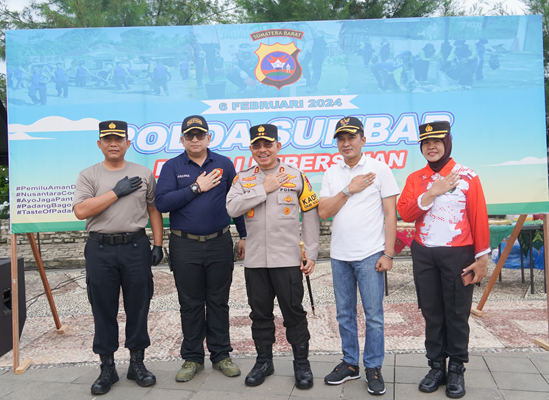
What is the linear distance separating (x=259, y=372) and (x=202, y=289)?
0.71m

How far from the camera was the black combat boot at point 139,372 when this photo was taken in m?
3.07

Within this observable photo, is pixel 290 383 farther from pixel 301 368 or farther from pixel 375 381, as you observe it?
pixel 375 381

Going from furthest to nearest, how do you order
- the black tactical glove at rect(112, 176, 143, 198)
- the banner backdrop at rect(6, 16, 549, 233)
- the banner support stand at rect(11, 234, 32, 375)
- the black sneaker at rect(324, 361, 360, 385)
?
the banner backdrop at rect(6, 16, 549, 233) < the banner support stand at rect(11, 234, 32, 375) < the black tactical glove at rect(112, 176, 143, 198) < the black sneaker at rect(324, 361, 360, 385)

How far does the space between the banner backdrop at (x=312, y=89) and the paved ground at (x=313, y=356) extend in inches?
49.0

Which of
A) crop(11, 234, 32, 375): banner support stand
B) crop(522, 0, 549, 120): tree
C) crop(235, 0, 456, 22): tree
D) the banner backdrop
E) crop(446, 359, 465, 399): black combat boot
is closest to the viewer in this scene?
crop(446, 359, 465, 399): black combat boot

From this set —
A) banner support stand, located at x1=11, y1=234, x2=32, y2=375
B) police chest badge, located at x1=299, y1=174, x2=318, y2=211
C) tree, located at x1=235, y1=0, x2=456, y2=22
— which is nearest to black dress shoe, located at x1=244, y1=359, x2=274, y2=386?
police chest badge, located at x1=299, y1=174, x2=318, y2=211

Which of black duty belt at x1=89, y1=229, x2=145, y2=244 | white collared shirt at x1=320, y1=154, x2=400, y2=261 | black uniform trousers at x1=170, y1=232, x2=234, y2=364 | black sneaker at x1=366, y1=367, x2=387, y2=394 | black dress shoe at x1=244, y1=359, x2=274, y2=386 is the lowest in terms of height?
black dress shoe at x1=244, y1=359, x2=274, y2=386

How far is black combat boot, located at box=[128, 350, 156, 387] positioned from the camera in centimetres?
307

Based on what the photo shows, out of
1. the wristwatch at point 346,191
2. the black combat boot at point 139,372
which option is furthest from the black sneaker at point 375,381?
the black combat boot at point 139,372

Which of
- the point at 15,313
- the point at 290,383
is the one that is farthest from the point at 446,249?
the point at 15,313

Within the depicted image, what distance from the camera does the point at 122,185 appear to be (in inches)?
121

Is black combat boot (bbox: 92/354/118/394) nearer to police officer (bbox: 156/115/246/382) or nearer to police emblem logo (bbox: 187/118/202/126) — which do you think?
police officer (bbox: 156/115/246/382)

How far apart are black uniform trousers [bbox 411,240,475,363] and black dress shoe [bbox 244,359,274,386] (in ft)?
3.63

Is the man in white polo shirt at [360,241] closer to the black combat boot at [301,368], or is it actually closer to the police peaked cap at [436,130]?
the black combat boot at [301,368]
